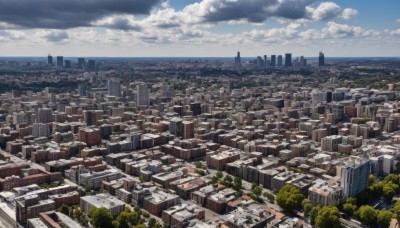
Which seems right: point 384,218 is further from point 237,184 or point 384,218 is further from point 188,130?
point 188,130

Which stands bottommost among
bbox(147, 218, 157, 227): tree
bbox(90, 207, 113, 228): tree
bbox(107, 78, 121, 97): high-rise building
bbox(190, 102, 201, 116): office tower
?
bbox(147, 218, 157, 227): tree

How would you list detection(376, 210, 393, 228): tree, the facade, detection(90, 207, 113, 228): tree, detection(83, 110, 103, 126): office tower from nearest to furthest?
detection(90, 207, 113, 228): tree
detection(376, 210, 393, 228): tree
the facade
detection(83, 110, 103, 126): office tower

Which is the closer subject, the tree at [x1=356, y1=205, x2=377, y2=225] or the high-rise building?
the tree at [x1=356, y1=205, x2=377, y2=225]

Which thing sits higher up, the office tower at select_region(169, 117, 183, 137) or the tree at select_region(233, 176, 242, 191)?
the office tower at select_region(169, 117, 183, 137)

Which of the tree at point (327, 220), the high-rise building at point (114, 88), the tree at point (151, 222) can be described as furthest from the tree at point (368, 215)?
the high-rise building at point (114, 88)

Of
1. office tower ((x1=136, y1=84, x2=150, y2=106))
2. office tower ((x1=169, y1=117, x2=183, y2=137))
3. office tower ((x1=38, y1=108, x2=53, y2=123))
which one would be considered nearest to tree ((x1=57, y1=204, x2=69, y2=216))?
office tower ((x1=169, y1=117, x2=183, y2=137))

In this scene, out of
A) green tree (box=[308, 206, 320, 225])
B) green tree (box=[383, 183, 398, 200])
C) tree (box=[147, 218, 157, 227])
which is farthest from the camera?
green tree (box=[383, 183, 398, 200])

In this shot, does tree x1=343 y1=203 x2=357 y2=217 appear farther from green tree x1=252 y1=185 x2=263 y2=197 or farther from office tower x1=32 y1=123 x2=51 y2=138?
office tower x1=32 y1=123 x2=51 y2=138
